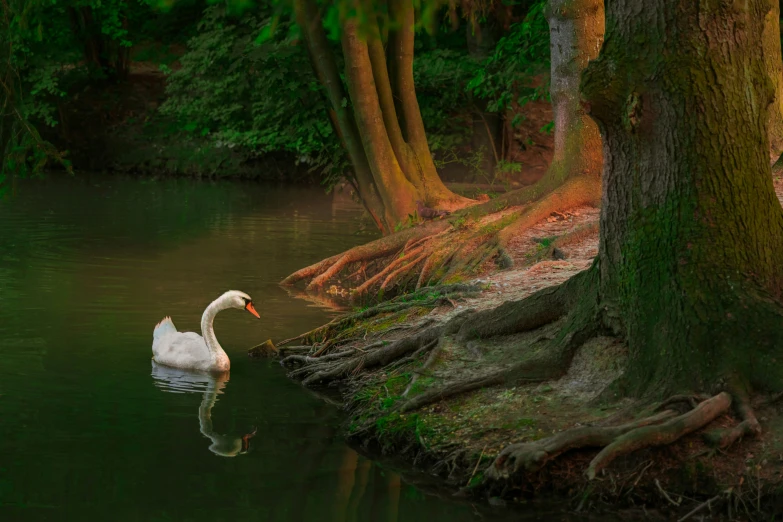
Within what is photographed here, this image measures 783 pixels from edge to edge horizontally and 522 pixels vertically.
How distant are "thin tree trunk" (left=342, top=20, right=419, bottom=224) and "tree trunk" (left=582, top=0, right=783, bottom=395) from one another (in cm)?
969

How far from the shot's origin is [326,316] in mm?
13875

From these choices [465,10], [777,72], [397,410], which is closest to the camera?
[397,410]

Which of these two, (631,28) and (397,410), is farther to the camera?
(397,410)

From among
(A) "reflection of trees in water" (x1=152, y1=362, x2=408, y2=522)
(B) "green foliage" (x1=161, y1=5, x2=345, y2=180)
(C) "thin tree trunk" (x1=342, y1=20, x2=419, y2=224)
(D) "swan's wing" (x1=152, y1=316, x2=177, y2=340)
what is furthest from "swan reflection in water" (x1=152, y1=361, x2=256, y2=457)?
(C) "thin tree trunk" (x1=342, y1=20, x2=419, y2=224)

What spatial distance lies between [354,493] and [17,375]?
4.36m

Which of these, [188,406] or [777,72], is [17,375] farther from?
[777,72]

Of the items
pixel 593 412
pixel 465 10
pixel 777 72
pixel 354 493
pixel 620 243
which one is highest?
pixel 465 10

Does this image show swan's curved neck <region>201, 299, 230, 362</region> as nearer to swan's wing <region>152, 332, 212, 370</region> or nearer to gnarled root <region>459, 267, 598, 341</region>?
swan's wing <region>152, 332, 212, 370</region>

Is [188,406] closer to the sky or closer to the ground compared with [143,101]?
closer to the ground

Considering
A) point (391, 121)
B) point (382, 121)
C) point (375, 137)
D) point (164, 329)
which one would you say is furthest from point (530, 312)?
point (391, 121)

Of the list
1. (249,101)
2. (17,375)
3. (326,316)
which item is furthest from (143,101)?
(17,375)

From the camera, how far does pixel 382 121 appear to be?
58.0 ft

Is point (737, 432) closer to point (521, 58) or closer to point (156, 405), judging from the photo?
point (156, 405)

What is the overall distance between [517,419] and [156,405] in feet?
11.4
